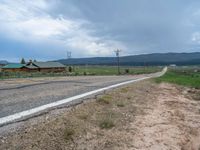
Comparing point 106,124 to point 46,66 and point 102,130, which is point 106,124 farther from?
point 46,66

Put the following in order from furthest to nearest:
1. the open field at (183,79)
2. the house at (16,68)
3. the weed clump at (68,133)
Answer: the house at (16,68) → the open field at (183,79) → the weed clump at (68,133)

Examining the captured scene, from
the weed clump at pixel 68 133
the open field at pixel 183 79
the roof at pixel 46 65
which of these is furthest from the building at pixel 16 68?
the weed clump at pixel 68 133

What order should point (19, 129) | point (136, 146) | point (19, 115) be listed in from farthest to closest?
point (19, 115), point (136, 146), point (19, 129)

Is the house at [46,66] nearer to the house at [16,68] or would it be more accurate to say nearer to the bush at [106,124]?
the house at [16,68]


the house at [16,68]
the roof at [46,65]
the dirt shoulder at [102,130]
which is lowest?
the house at [16,68]

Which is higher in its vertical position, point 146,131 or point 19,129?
point 19,129

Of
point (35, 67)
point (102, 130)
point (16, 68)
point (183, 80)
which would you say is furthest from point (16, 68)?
point (102, 130)

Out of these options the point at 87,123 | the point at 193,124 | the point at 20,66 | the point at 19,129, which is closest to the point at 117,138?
the point at 87,123

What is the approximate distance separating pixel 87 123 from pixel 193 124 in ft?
15.7

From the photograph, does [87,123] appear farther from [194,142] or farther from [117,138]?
[194,142]

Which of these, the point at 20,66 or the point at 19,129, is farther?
the point at 20,66

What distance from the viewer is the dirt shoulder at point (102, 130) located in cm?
595

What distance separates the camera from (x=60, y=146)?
5859 millimetres

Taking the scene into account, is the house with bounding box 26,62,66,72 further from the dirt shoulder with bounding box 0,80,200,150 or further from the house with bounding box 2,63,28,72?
the dirt shoulder with bounding box 0,80,200,150
